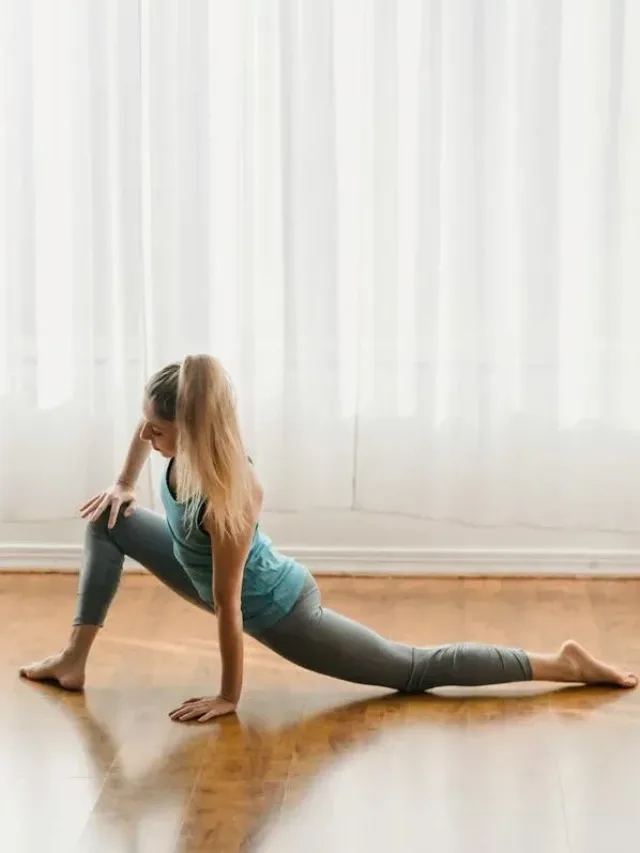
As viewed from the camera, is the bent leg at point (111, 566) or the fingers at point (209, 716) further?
the bent leg at point (111, 566)

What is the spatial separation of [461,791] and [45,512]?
182cm

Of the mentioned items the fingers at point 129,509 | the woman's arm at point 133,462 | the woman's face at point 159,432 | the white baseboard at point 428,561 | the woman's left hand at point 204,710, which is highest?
the woman's face at point 159,432

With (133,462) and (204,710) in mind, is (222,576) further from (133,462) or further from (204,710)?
(133,462)

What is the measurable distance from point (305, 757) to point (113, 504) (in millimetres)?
704

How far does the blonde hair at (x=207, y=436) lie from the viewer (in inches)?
111

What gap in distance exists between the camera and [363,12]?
3.86 meters

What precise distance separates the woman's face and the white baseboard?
128 centimetres

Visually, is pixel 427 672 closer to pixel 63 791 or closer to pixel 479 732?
pixel 479 732

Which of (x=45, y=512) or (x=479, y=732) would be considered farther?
(x=45, y=512)

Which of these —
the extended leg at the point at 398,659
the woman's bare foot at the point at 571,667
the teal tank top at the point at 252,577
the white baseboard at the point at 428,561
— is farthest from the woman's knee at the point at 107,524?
the white baseboard at the point at 428,561

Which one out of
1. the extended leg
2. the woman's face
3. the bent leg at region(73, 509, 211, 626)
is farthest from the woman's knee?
the extended leg

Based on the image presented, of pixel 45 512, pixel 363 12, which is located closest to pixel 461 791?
pixel 45 512

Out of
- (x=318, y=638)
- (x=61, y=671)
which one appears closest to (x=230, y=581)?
(x=318, y=638)

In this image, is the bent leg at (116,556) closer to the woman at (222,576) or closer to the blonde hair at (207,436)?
the woman at (222,576)
